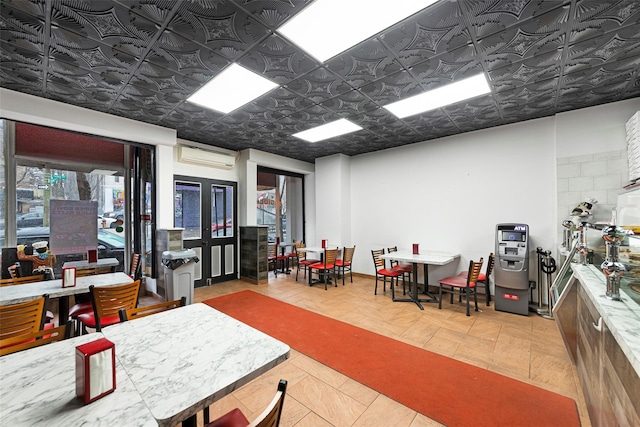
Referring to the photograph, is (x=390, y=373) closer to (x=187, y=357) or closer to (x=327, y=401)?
(x=327, y=401)

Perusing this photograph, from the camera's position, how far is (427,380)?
2.36m

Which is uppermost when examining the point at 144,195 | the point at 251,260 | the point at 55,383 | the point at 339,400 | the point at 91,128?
the point at 91,128

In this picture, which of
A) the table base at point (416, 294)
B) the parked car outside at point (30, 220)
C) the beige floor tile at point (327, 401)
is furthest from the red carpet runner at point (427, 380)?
A: the parked car outside at point (30, 220)

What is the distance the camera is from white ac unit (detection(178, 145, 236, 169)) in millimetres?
5117

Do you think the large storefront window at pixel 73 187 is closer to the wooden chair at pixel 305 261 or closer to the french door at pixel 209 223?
the french door at pixel 209 223

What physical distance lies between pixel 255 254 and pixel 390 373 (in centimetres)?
404

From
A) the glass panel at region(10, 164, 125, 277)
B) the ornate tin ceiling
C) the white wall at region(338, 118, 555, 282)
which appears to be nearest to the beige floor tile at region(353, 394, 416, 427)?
the ornate tin ceiling

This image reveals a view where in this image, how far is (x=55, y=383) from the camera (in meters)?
1.01

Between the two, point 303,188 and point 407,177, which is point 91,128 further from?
point 407,177

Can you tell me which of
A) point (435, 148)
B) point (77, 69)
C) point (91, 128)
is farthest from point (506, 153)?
point (91, 128)

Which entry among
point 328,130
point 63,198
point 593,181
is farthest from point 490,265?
point 63,198

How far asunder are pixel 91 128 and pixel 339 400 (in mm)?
4858

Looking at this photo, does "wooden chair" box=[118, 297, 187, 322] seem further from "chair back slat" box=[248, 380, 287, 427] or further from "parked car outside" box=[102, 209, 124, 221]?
"parked car outside" box=[102, 209, 124, 221]

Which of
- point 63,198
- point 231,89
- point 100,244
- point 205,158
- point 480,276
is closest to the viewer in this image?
point 231,89
